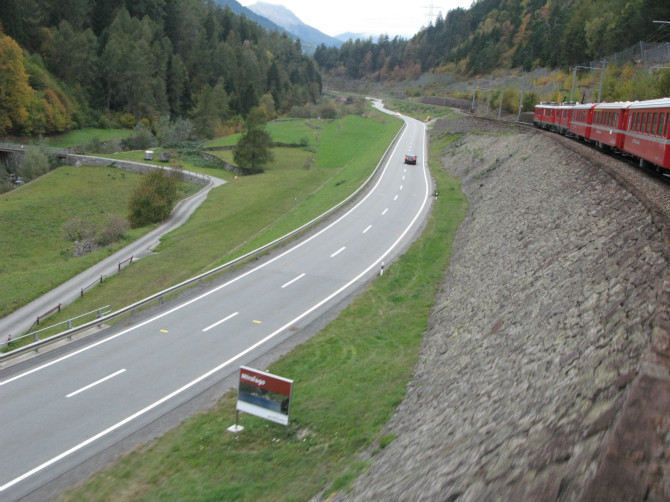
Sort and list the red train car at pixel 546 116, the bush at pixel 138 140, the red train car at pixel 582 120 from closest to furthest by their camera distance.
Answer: the red train car at pixel 582 120
the red train car at pixel 546 116
the bush at pixel 138 140

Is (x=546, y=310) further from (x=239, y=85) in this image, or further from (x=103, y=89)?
(x=239, y=85)

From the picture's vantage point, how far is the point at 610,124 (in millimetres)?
29281

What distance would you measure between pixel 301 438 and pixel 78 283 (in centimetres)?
2394

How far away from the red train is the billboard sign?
1633 cm

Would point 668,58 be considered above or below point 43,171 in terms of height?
above

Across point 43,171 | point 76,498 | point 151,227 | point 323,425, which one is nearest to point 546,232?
point 323,425

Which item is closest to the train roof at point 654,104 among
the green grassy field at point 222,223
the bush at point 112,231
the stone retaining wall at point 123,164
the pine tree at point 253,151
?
the green grassy field at point 222,223

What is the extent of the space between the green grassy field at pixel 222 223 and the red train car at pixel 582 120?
713 inches

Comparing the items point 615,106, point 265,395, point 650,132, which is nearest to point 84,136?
point 615,106

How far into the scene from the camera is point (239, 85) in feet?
448

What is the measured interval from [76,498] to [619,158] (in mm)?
29352

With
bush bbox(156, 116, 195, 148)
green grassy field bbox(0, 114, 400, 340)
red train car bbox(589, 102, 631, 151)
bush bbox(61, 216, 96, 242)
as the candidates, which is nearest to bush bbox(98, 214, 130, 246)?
bush bbox(61, 216, 96, 242)

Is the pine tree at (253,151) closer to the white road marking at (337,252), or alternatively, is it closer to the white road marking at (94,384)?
the white road marking at (337,252)

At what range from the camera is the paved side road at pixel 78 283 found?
26.5 meters
